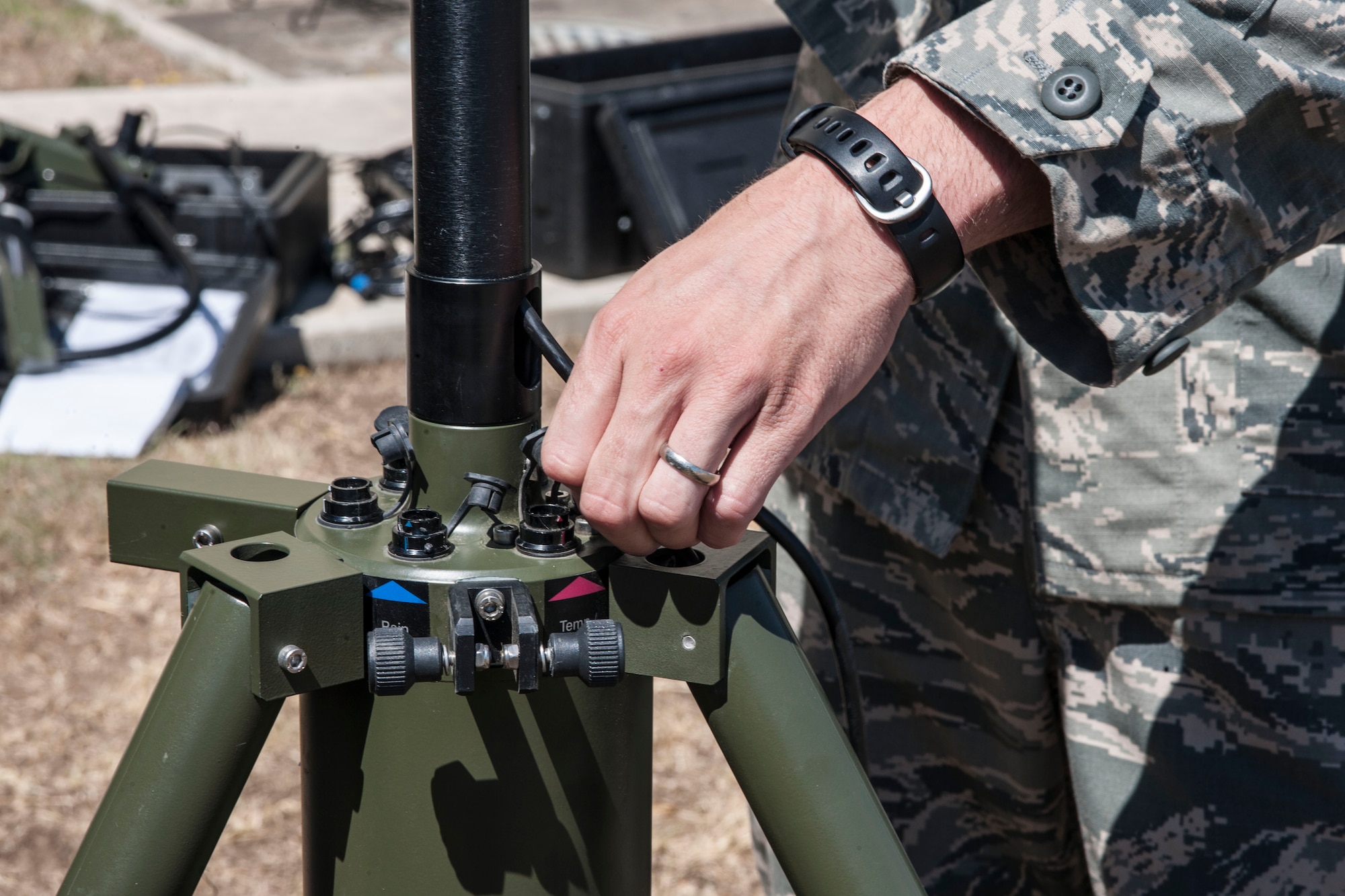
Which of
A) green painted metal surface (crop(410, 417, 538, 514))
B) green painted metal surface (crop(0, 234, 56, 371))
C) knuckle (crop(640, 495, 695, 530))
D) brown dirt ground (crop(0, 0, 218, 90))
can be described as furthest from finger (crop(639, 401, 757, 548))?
brown dirt ground (crop(0, 0, 218, 90))

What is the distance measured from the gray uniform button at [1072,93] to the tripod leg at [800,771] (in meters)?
0.35

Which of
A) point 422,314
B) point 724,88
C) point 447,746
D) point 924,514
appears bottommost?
point 724,88

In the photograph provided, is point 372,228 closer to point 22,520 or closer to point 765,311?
point 22,520

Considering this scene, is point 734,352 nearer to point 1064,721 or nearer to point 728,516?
point 728,516

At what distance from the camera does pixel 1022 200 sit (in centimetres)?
85

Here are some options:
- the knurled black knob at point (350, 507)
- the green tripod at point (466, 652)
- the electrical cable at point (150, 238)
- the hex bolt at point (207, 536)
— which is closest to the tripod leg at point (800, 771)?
the green tripod at point (466, 652)

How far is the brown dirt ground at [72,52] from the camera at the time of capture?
688cm

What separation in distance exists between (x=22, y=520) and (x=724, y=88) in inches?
91.6

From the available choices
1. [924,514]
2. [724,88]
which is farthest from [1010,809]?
[724,88]

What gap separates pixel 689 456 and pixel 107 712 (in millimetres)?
2057

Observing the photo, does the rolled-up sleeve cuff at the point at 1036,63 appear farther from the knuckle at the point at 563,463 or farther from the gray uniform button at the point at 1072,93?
the knuckle at the point at 563,463

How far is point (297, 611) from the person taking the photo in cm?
73

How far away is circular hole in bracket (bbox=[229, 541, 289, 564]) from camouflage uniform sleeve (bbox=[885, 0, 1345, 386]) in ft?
1.55

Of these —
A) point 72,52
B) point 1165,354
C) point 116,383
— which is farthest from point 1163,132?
point 72,52
